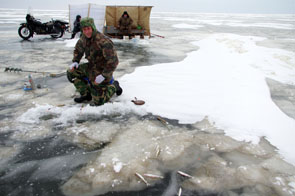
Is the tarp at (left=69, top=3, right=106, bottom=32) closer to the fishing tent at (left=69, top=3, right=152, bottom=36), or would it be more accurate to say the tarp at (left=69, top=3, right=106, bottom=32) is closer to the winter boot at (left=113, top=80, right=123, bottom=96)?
the fishing tent at (left=69, top=3, right=152, bottom=36)

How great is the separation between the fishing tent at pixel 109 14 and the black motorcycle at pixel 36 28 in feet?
Answer: 2.59

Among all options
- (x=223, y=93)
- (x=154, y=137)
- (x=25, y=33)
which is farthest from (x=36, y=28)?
(x=154, y=137)

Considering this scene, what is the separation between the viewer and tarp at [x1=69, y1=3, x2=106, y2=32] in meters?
10.7

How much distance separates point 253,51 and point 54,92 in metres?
8.11

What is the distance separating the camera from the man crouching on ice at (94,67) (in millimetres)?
3459

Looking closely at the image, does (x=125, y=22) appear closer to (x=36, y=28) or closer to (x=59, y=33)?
(x=59, y=33)

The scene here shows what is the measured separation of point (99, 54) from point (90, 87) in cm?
63

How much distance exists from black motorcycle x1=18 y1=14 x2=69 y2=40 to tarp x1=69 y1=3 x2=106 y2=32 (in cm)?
98

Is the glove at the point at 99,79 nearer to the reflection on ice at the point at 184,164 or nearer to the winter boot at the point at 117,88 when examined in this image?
the winter boot at the point at 117,88

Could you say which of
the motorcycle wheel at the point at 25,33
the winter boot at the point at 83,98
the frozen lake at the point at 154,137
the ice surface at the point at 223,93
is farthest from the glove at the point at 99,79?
the motorcycle wheel at the point at 25,33

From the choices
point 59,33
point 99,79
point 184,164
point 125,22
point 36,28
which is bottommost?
point 184,164

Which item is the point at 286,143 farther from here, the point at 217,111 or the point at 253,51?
the point at 253,51

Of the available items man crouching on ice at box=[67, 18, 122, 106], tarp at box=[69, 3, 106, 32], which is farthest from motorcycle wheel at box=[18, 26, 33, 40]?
man crouching on ice at box=[67, 18, 122, 106]

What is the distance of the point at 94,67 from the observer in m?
3.73
